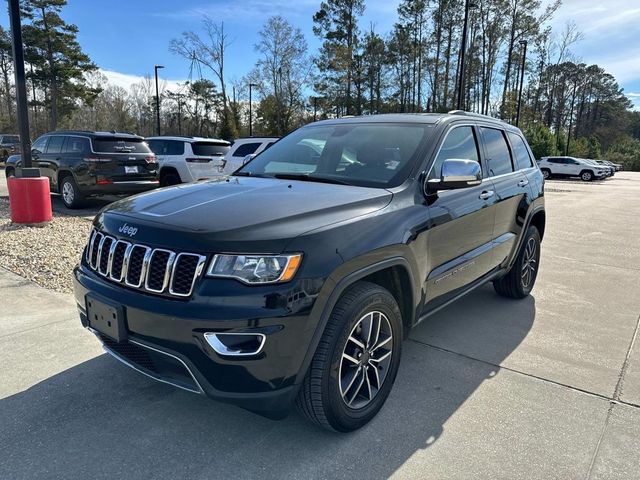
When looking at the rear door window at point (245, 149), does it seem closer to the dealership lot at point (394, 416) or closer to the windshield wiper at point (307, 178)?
the dealership lot at point (394, 416)

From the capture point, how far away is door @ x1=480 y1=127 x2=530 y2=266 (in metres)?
4.20

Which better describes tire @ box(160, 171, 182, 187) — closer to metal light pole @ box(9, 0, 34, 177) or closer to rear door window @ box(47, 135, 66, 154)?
rear door window @ box(47, 135, 66, 154)

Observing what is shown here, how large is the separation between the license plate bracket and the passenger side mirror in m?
1.98

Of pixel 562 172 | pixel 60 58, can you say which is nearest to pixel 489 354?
pixel 562 172

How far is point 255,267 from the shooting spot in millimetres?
2184

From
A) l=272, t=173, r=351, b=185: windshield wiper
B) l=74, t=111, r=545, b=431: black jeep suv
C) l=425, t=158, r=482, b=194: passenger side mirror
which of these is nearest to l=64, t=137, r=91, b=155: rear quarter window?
l=74, t=111, r=545, b=431: black jeep suv

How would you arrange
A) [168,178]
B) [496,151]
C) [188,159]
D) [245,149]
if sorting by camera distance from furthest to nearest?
[168,178], [188,159], [245,149], [496,151]

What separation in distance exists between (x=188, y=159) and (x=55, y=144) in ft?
9.66

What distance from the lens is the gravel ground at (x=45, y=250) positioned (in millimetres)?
5445

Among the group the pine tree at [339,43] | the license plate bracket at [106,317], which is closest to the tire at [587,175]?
the pine tree at [339,43]

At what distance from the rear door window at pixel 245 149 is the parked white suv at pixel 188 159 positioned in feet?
1.47

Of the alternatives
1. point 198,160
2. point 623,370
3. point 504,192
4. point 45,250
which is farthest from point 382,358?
point 198,160

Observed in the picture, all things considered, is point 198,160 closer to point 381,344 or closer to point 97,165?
point 97,165

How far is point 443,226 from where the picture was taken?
3.25 m
